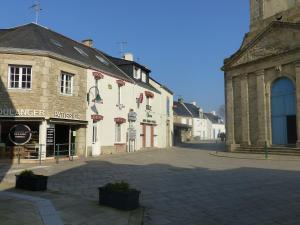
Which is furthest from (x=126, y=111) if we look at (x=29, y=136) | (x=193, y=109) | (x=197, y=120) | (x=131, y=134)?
(x=193, y=109)

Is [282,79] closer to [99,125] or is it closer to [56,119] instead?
[99,125]

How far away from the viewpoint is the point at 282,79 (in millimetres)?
25812

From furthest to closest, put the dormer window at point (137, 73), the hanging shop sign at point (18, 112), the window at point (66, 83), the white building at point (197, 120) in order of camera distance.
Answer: the white building at point (197, 120), the dormer window at point (137, 73), the window at point (66, 83), the hanging shop sign at point (18, 112)

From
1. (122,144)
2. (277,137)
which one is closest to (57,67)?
(122,144)

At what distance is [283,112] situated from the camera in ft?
84.1

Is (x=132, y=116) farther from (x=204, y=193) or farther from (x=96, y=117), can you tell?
(x=204, y=193)

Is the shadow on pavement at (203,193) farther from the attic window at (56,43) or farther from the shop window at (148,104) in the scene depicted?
the shop window at (148,104)

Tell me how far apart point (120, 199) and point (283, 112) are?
21.0 metres

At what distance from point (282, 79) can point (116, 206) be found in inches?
846

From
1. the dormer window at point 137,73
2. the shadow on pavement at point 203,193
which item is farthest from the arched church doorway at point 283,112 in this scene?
the shadow on pavement at point 203,193

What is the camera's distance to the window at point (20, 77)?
1888 cm

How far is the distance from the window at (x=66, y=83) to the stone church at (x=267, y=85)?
1414 centimetres

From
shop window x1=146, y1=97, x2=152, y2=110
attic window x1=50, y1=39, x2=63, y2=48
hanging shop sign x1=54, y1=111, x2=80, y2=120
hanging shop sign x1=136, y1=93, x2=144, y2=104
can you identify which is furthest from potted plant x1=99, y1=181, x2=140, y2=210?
shop window x1=146, y1=97, x2=152, y2=110

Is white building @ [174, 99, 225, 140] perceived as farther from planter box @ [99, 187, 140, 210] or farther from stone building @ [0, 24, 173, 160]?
planter box @ [99, 187, 140, 210]
